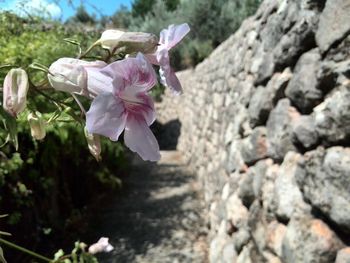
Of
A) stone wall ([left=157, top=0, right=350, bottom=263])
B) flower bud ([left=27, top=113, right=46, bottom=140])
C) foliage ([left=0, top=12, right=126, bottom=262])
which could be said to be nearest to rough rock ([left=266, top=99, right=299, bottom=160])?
stone wall ([left=157, top=0, right=350, bottom=263])

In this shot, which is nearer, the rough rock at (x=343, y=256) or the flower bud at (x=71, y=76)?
the flower bud at (x=71, y=76)

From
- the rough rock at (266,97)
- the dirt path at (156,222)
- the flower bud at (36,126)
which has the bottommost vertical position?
the dirt path at (156,222)

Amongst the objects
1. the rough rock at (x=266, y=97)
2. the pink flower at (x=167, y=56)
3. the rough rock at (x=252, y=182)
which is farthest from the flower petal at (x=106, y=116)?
the rough rock at (x=252, y=182)

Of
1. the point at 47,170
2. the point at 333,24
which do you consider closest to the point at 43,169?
the point at 47,170

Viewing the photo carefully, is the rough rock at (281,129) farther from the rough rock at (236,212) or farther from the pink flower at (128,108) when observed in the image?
the pink flower at (128,108)

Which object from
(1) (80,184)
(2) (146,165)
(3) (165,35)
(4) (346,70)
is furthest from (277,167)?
(2) (146,165)

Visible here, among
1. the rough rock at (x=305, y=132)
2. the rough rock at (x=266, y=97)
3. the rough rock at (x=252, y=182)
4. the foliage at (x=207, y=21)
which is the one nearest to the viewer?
the rough rock at (x=305, y=132)
